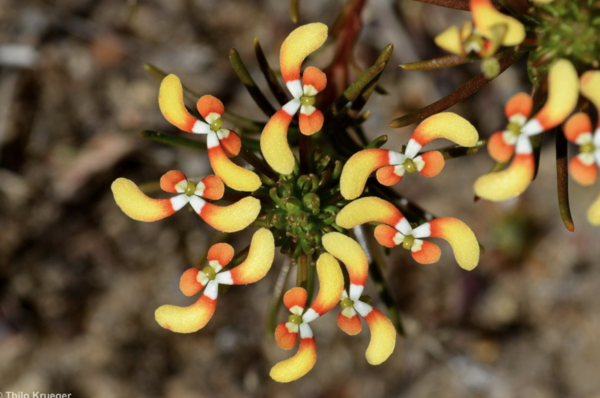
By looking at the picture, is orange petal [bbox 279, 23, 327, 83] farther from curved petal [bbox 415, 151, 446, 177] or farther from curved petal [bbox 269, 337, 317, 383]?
curved petal [bbox 269, 337, 317, 383]

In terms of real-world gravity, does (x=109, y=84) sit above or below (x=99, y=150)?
above

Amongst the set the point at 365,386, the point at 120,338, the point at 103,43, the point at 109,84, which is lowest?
the point at 365,386

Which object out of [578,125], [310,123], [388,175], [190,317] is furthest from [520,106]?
[190,317]

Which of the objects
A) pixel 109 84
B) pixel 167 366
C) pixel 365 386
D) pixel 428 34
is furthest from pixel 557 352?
pixel 109 84

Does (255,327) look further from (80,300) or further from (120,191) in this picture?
(120,191)

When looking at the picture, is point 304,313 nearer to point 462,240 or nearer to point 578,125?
point 462,240

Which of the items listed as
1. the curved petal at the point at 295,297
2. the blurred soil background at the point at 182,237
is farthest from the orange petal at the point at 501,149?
the blurred soil background at the point at 182,237

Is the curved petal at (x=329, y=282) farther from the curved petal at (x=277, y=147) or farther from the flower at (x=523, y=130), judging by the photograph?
the flower at (x=523, y=130)
